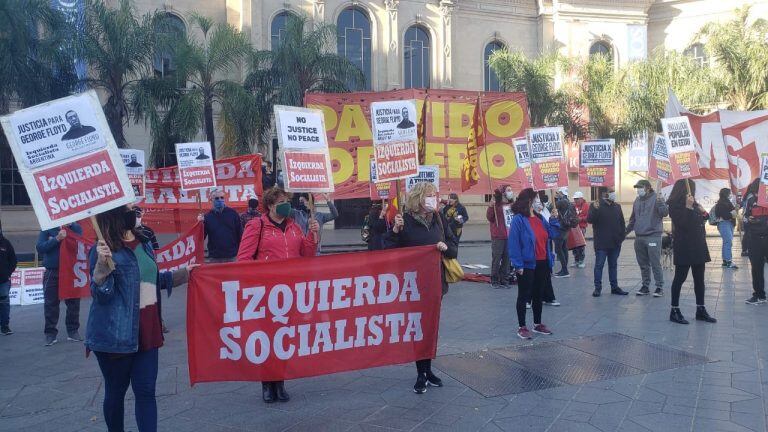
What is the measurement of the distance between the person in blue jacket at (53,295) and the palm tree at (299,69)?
503 inches

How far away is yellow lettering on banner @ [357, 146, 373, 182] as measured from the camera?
1016 cm

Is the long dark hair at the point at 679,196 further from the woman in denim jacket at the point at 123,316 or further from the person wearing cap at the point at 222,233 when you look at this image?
the woman in denim jacket at the point at 123,316

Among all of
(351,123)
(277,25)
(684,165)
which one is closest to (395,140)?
(351,123)

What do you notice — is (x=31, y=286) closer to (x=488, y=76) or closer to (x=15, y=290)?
(x=15, y=290)

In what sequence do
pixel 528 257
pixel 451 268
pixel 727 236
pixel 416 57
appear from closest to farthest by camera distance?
pixel 451 268
pixel 528 257
pixel 727 236
pixel 416 57

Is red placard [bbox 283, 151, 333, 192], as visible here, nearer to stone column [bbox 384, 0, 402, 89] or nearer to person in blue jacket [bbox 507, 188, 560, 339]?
person in blue jacket [bbox 507, 188, 560, 339]

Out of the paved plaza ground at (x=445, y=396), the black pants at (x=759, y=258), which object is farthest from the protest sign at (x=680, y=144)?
the paved plaza ground at (x=445, y=396)

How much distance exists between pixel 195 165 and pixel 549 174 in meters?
6.36

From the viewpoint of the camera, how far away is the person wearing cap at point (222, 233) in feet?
29.9

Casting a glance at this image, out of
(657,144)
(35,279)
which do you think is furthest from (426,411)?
(35,279)

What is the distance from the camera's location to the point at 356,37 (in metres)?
28.4

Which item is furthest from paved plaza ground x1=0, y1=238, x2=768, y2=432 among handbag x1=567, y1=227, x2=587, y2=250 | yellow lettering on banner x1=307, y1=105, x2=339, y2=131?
handbag x1=567, y1=227, x2=587, y2=250

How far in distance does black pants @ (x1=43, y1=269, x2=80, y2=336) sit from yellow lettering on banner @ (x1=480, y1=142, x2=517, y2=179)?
6435 millimetres

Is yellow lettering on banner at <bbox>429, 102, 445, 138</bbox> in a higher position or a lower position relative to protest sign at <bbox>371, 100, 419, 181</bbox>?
higher
